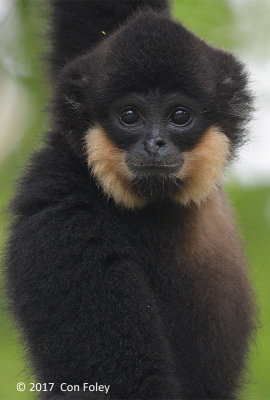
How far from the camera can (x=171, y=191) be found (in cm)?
615

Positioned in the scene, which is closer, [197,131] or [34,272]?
[34,272]

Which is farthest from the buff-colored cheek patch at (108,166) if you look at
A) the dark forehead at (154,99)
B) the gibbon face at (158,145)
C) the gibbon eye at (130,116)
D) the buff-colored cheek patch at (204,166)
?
the buff-colored cheek patch at (204,166)

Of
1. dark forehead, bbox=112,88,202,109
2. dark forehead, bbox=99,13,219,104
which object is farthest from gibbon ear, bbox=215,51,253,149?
dark forehead, bbox=112,88,202,109

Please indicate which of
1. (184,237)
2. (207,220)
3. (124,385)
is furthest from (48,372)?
(207,220)

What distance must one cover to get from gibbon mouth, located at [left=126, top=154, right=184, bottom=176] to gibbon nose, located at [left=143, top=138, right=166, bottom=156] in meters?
0.07

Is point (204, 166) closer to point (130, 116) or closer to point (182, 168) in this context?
point (182, 168)

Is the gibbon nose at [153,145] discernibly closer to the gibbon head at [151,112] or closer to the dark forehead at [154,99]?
the gibbon head at [151,112]

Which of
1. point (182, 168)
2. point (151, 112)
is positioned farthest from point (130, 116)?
point (182, 168)

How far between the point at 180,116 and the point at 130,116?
15.6 inches

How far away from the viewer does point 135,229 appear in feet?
19.9

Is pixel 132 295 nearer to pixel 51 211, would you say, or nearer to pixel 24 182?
pixel 51 211

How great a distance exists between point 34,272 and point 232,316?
72.3 inches

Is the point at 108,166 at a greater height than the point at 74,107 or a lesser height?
lesser

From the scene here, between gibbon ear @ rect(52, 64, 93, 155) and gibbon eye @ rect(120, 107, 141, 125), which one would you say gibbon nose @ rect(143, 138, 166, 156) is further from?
gibbon ear @ rect(52, 64, 93, 155)
